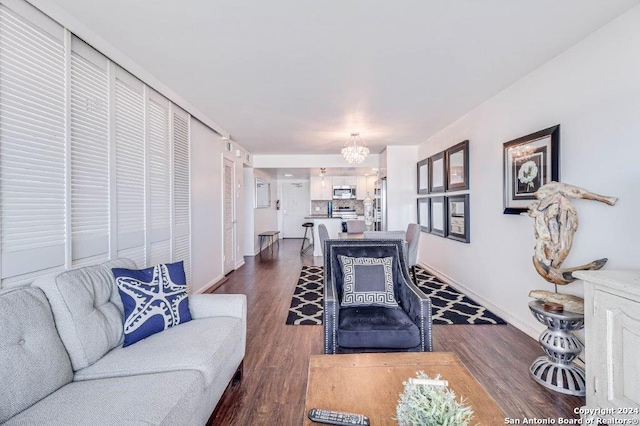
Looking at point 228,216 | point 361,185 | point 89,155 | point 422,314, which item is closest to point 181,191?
point 89,155

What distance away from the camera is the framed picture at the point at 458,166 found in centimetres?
387

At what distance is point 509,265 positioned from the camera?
3.03 metres

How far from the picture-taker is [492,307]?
131 inches

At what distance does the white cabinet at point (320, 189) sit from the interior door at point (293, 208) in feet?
3.13

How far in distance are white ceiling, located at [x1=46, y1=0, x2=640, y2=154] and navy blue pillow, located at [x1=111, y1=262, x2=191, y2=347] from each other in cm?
166

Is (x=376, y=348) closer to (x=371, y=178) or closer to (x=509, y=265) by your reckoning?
(x=509, y=265)

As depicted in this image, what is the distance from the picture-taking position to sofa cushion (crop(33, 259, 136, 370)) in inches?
56.8

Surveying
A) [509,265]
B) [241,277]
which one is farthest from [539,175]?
[241,277]

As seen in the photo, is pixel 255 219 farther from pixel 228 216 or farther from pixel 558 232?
pixel 558 232

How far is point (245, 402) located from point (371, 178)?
872 centimetres

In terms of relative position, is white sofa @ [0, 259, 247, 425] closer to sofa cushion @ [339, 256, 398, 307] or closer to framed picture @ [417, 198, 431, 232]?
sofa cushion @ [339, 256, 398, 307]

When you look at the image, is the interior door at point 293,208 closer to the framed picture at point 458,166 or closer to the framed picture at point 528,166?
the framed picture at point 458,166

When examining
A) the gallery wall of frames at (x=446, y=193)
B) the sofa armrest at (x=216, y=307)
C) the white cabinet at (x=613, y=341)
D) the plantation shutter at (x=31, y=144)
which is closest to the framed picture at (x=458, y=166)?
the gallery wall of frames at (x=446, y=193)

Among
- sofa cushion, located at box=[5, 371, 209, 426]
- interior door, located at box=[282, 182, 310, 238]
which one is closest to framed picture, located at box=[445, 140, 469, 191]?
sofa cushion, located at box=[5, 371, 209, 426]
